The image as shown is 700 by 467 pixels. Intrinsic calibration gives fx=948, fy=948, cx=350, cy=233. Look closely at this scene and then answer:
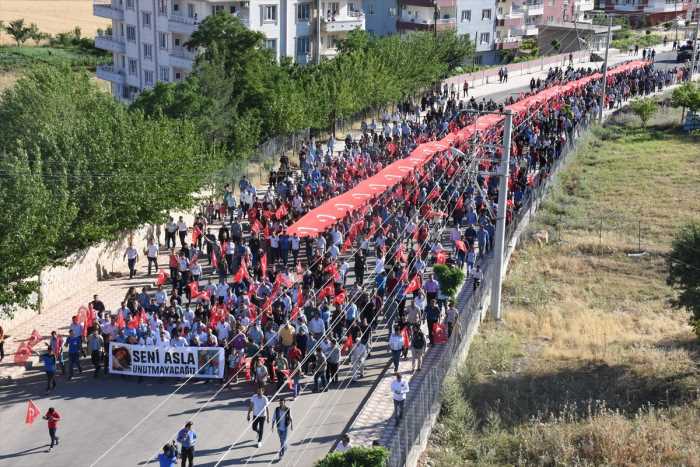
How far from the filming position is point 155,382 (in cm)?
2231

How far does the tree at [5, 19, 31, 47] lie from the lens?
104938mm

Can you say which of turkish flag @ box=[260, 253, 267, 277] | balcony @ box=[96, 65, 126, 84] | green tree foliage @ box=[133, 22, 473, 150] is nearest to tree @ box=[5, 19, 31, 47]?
balcony @ box=[96, 65, 126, 84]

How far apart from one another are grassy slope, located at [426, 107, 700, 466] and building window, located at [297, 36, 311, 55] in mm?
30480

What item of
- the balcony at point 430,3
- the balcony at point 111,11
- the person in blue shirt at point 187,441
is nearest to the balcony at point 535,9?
the balcony at point 430,3

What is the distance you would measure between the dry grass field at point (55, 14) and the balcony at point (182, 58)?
6230 cm

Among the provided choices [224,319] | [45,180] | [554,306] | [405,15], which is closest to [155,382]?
[224,319]

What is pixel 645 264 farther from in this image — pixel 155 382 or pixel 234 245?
pixel 155 382

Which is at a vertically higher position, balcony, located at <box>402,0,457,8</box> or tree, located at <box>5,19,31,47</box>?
balcony, located at <box>402,0,457,8</box>

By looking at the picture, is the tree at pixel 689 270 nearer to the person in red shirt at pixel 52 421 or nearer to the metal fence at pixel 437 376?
the metal fence at pixel 437 376

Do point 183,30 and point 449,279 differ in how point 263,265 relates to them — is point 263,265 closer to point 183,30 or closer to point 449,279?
point 449,279

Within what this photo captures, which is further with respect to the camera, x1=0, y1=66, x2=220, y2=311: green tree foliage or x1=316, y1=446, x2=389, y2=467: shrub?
x1=0, y1=66, x2=220, y2=311: green tree foliage

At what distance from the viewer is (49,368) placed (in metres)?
21.6

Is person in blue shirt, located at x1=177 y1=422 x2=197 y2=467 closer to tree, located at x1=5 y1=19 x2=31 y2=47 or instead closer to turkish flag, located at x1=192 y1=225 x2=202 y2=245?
turkish flag, located at x1=192 y1=225 x2=202 y2=245

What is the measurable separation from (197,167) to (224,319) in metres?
12.2
